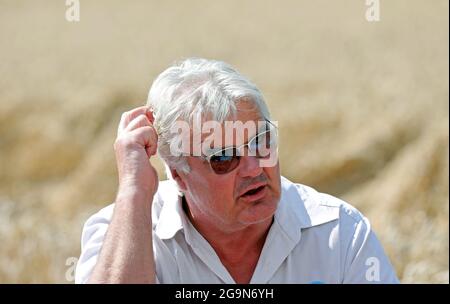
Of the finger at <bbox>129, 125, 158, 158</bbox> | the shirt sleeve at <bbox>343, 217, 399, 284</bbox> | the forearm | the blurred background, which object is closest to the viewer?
the forearm

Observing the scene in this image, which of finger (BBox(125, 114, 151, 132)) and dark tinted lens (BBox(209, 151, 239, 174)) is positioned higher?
finger (BBox(125, 114, 151, 132))

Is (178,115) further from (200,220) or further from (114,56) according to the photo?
(114,56)

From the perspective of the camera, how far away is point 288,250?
270 cm

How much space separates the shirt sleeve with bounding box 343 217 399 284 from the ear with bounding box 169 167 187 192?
549 millimetres

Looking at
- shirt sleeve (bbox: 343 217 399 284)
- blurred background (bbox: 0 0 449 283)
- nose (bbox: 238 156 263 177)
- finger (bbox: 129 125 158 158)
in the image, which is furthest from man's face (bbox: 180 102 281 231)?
blurred background (bbox: 0 0 449 283)

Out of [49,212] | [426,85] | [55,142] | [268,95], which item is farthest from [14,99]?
[426,85]

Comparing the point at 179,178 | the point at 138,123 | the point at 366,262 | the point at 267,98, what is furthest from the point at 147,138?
the point at 267,98

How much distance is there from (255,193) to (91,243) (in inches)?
20.5

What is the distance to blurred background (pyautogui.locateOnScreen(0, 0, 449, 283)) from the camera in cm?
587

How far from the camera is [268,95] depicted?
7.22m

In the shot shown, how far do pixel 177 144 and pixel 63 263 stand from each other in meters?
2.77

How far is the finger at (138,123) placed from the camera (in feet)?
9.07

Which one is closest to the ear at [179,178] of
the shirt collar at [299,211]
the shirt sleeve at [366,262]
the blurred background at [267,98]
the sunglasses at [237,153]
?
the sunglasses at [237,153]

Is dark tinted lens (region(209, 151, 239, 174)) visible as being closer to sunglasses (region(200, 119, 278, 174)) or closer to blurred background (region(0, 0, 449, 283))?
sunglasses (region(200, 119, 278, 174))
